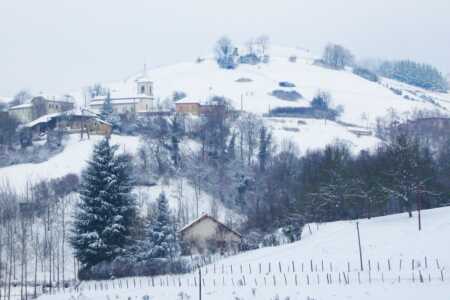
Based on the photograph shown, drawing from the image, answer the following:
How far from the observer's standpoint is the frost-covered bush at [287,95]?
362 ft

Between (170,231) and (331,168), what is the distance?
1444 centimetres

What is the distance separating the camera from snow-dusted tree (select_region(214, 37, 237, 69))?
438ft

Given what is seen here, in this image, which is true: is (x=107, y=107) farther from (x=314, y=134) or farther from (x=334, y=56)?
(x=334, y=56)

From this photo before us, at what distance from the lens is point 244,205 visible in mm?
57531

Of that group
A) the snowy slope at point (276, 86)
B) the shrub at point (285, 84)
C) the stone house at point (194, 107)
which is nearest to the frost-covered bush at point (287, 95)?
the snowy slope at point (276, 86)

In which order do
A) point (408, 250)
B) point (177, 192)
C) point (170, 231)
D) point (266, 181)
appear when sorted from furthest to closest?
point (266, 181)
point (177, 192)
point (170, 231)
point (408, 250)

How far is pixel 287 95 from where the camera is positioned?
366ft

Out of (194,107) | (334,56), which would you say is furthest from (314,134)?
(334,56)

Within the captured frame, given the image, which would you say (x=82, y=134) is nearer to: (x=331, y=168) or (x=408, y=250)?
(x=331, y=168)

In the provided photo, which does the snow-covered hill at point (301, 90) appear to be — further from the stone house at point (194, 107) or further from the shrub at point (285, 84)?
the stone house at point (194, 107)

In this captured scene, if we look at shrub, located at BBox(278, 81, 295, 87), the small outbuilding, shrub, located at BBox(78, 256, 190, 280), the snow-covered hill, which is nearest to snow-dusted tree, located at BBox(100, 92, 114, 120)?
the snow-covered hill

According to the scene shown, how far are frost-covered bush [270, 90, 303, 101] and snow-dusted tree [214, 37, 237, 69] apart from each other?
2357 centimetres

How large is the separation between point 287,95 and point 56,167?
63.9 m

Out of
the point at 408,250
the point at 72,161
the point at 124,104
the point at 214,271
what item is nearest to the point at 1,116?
the point at 72,161
